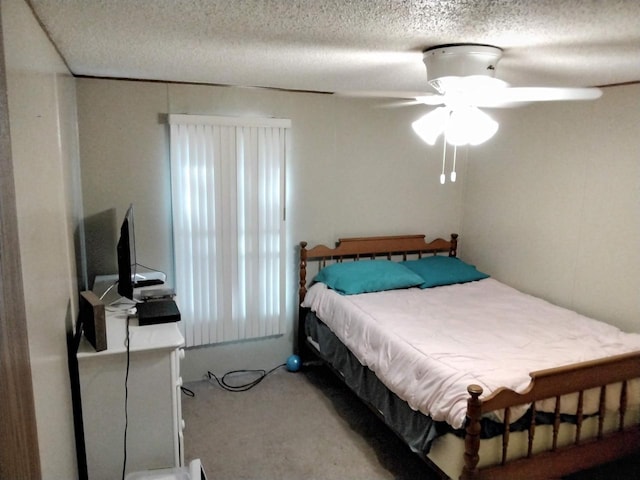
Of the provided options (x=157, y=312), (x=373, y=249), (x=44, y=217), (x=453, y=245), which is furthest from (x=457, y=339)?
(x=44, y=217)

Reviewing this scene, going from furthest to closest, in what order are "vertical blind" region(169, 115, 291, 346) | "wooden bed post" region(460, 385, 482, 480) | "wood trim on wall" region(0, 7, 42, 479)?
"vertical blind" region(169, 115, 291, 346) → "wooden bed post" region(460, 385, 482, 480) → "wood trim on wall" region(0, 7, 42, 479)

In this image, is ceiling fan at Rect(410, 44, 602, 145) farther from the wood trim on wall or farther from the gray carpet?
the gray carpet

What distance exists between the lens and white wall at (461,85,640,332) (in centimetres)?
302

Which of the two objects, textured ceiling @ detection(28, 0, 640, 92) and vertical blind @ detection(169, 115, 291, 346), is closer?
textured ceiling @ detection(28, 0, 640, 92)

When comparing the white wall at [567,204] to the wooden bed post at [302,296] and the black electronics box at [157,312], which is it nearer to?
the wooden bed post at [302,296]

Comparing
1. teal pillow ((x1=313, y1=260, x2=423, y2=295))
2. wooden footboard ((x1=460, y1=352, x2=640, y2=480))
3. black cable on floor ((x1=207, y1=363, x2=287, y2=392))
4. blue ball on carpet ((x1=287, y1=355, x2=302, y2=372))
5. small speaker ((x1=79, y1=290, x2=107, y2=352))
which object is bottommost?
black cable on floor ((x1=207, y1=363, x2=287, y2=392))

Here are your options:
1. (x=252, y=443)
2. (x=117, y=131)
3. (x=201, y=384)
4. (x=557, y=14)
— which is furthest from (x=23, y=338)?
(x=201, y=384)

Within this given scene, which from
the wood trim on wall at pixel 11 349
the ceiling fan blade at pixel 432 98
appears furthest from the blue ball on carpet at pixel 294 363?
the wood trim on wall at pixel 11 349

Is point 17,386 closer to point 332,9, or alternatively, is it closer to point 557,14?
point 332,9

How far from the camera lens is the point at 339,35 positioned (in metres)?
1.86

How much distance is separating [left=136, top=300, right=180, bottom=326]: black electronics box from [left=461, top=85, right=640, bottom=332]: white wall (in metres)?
2.77

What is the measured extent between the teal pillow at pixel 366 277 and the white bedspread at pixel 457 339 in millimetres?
67

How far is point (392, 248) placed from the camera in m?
4.16

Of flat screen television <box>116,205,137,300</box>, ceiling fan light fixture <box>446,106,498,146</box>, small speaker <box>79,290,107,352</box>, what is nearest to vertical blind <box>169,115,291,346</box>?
flat screen television <box>116,205,137,300</box>
